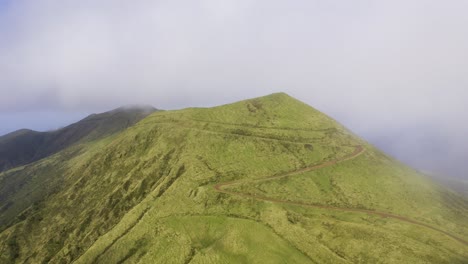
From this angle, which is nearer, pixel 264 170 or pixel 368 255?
pixel 368 255

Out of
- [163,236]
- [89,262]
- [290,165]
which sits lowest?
[89,262]

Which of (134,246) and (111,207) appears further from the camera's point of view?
(111,207)

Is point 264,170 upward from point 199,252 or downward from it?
upward

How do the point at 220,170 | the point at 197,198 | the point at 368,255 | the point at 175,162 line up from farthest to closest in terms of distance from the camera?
the point at 175,162, the point at 220,170, the point at 197,198, the point at 368,255

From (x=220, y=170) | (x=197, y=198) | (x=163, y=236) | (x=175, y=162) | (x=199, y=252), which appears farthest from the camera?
(x=175, y=162)

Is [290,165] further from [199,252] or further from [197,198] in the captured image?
[199,252]

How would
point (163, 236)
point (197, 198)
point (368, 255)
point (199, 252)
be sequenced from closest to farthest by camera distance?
point (368, 255) < point (199, 252) < point (163, 236) < point (197, 198)

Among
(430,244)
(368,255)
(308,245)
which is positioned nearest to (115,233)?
(308,245)

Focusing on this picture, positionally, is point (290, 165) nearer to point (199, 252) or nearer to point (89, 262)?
point (199, 252)

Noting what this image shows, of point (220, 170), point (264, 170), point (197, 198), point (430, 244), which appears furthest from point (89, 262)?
point (430, 244)
